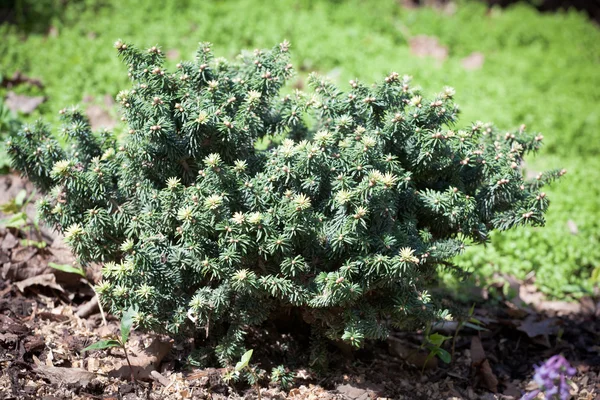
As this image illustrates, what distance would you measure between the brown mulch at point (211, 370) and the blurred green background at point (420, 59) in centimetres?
62

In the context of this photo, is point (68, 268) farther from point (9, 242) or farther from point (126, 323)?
point (126, 323)

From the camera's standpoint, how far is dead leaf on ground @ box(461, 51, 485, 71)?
800cm

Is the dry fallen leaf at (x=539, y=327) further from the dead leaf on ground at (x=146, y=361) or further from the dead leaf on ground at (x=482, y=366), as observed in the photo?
the dead leaf on ground at (x=146, y=361)

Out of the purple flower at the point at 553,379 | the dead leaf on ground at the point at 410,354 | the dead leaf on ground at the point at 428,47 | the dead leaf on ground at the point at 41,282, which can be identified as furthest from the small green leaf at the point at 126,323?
the dead leaf on ground at the point at 428,47

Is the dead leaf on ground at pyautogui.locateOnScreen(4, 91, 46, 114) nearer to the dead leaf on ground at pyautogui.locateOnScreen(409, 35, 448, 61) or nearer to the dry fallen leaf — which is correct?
the dry fallen leaf

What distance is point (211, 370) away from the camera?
3000mm

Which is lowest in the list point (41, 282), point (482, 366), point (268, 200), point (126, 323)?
point (482, 366)

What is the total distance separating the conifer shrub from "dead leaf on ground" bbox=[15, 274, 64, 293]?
1.98 ft

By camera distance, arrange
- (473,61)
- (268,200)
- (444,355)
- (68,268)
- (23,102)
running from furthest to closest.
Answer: (473,61)
(23,102)
(68,268)
(444,355)
(268,200)

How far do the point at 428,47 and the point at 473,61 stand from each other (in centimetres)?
62

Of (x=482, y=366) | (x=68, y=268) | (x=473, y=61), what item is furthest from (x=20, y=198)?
(x=473, y=61)

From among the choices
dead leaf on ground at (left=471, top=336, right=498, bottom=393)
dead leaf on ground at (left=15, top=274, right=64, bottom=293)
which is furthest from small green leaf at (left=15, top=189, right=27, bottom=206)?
dead leaf on ground at (left=471, top=336, right=498, bottom=393)

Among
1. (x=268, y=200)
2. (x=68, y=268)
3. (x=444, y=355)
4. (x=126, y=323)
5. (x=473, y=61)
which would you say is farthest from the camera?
(x=473, y=61)

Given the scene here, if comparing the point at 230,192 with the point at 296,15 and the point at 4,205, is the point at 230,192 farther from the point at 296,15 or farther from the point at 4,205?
the point at 296,15
